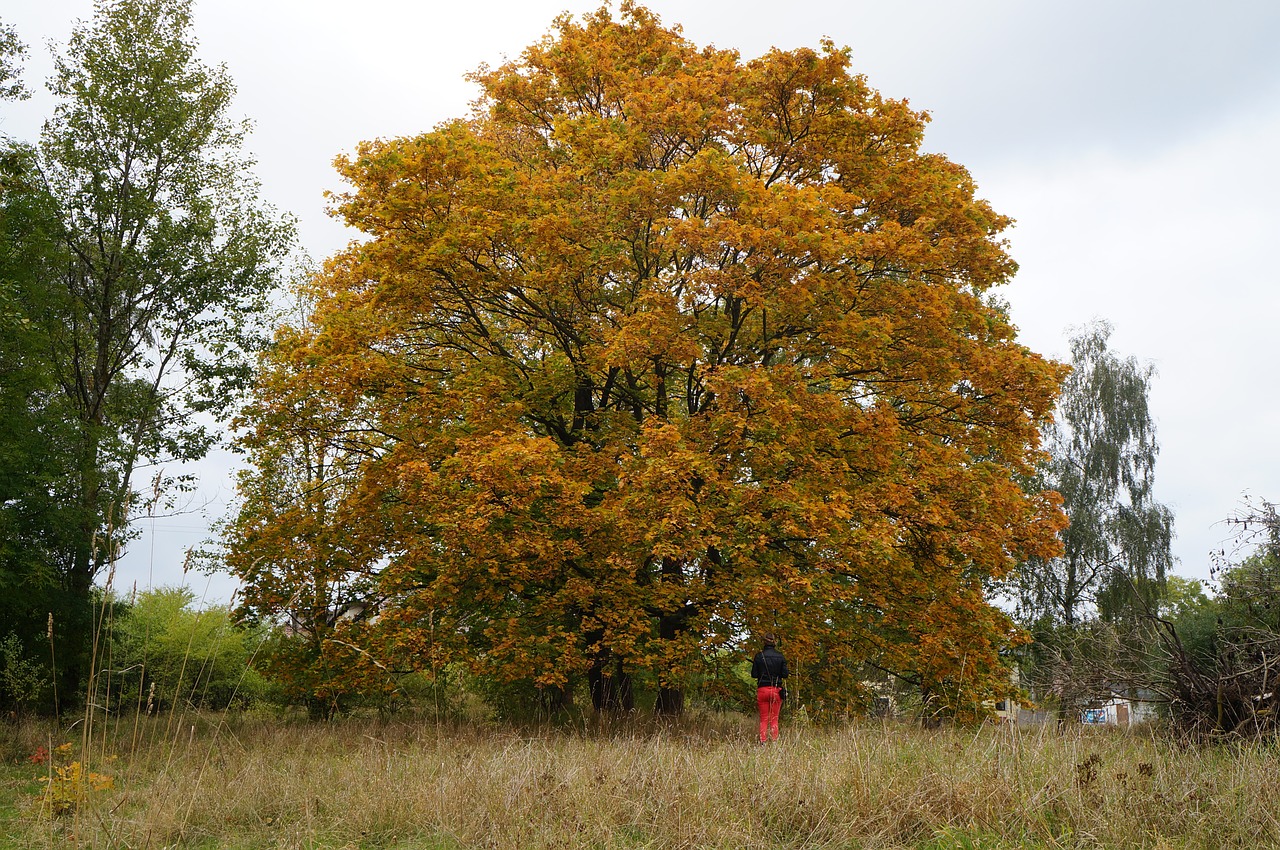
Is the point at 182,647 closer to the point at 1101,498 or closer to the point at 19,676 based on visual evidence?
the point at 19,676

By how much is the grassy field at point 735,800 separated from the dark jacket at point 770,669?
270 centimetres

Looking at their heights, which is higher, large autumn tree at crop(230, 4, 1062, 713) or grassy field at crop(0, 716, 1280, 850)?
large autumn tree at crop(230, 4, 1062, 713)

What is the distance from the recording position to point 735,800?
6141mm

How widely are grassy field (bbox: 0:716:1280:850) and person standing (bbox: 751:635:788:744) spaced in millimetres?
2548

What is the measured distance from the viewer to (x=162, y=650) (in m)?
25.5

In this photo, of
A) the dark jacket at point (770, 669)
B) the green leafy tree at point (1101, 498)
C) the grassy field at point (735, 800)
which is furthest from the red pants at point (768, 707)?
the green leafy tree at point (1101, 498)

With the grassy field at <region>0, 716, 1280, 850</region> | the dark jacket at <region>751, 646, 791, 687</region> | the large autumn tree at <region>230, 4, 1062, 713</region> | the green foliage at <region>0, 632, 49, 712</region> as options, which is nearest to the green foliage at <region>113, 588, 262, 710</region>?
the green foliage at <region>0, 632, 49, 712</region>

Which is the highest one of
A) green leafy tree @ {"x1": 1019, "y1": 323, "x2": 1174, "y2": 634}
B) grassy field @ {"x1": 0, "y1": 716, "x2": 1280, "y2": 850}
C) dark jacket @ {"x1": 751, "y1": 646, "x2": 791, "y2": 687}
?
green leafy tree @ {"x1": 1019, "y1": 323, "x2": 1174, "y2": 634}

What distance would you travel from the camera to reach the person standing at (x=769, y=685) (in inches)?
426

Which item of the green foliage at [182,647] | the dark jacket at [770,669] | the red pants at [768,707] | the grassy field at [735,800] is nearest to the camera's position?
the grassy field at [735,800]

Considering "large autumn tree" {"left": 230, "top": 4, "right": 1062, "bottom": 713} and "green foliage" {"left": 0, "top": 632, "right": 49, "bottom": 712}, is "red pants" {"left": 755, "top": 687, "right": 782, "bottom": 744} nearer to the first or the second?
"large autumn tree" {"left": 230, "top": 4, "right": 1062, "bottom": 713}

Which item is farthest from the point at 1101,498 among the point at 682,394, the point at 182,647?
the point at 182,647

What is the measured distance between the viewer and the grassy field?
5.43 metres

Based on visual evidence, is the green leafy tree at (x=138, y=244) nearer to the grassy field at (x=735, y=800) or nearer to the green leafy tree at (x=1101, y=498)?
the grassy field at (x=735, y=800)
